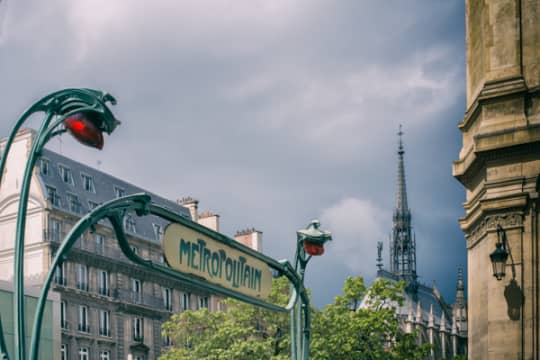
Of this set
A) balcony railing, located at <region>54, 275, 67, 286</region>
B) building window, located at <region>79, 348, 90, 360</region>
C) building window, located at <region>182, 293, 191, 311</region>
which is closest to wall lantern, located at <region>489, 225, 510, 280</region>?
balcony railing, located at <region>54, 275, 67, 286</region>

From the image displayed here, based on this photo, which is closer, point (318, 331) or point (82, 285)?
point (318, 331)

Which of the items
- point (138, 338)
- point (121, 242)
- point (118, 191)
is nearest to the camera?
point (121, 242)

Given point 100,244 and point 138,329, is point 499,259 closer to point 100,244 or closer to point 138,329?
point 100,244

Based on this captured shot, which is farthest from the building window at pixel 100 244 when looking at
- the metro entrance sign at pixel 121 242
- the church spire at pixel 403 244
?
the church spire at pixel 403 244

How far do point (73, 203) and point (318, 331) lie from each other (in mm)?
24385

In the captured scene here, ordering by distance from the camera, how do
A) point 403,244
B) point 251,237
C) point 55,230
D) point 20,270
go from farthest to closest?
point 403,244
point 251,237
point 55,230
point 20,270

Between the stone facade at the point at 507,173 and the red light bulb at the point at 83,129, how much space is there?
9.40m

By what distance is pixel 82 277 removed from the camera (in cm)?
6003

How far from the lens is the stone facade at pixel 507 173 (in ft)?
50.3

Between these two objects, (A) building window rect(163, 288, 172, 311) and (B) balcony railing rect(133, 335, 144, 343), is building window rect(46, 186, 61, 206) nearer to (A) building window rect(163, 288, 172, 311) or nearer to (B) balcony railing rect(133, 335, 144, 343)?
(B) balcony railing rect(133, 335, 144, 343)

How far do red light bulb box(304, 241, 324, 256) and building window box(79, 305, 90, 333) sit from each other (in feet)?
161

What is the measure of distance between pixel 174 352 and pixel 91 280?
15.9 metres

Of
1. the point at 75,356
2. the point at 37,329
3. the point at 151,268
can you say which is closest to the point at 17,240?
the point at 37,329

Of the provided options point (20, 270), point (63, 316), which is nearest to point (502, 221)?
point (20, 270)
